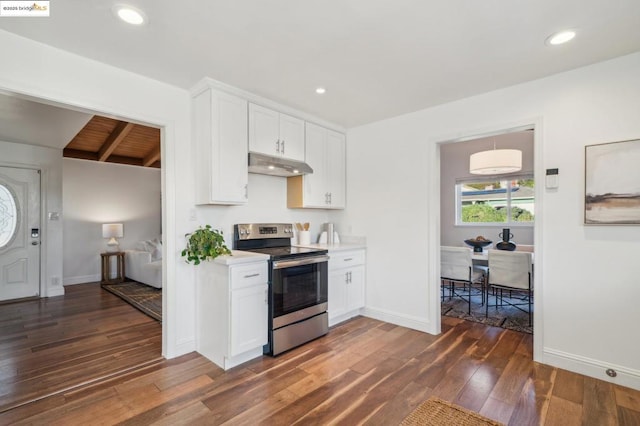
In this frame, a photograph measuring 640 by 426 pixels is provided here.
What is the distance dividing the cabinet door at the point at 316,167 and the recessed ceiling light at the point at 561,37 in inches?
95.6

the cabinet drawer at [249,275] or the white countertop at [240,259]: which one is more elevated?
the white countertop at [240,259]

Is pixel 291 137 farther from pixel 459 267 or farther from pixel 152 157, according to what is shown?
pixel 152 157

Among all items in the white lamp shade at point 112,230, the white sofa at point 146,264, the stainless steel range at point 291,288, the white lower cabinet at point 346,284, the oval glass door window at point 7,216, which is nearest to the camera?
the stainless steel range at point 291,288

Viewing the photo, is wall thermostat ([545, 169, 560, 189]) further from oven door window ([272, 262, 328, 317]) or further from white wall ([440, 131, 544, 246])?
white wall ([440, 131, 544, 246])

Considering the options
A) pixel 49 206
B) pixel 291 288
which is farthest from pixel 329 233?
pixel 49 206

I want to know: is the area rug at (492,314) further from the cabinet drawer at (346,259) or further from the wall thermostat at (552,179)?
the wall thermostat at (552,179)

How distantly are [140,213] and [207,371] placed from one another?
227 inches

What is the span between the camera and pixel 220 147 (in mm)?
2895

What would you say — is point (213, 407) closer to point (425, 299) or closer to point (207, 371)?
point (207, 371)

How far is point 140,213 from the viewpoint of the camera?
23.6 ft

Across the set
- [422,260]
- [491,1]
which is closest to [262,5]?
[491,1]

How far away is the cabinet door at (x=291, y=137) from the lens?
3500 millimetres

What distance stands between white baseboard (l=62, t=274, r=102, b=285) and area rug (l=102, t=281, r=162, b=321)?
2.11 feet

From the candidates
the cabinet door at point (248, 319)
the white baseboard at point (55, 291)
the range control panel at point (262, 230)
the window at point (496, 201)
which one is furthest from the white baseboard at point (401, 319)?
the white baseboard at point (55, 291)
